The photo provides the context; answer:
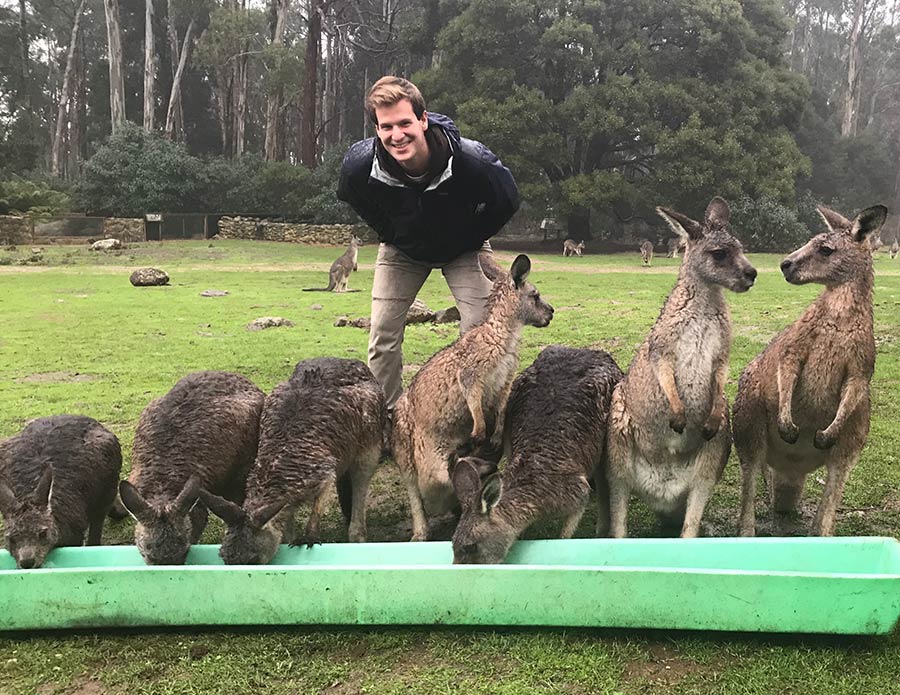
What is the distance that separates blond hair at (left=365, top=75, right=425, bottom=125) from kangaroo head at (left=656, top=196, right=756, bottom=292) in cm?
117

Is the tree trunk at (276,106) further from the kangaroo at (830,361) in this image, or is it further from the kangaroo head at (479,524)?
the kangaroo head at (479,524)

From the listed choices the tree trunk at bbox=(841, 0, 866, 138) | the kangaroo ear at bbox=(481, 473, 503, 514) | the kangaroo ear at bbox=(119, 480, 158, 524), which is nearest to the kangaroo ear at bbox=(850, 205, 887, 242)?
the kangaroo ear at bbox=(481, 473, 503, 514)

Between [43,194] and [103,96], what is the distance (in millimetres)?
15266

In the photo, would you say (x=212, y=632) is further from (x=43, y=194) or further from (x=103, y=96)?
(x=103, y=96)

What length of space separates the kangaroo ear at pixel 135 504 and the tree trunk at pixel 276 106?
2705 centimetres

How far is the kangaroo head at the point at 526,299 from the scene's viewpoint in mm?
3303

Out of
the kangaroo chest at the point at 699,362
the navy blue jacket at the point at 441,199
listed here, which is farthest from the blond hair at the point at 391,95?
the kangaroo chest at the point at 699,362

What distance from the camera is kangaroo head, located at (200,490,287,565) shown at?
100 inches

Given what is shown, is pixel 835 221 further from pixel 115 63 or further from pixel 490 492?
pixel 115 63

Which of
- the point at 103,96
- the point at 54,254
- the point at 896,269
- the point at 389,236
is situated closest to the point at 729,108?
the point at 896,269

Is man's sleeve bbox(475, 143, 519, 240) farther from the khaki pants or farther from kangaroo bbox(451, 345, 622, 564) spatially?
kangaroo bbox(451, 345, 622, 564)

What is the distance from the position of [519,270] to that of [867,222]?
1375 millimetres

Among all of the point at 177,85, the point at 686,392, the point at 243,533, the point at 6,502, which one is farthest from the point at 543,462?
the point at 177,85

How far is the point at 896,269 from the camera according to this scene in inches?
643
